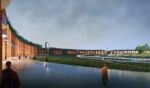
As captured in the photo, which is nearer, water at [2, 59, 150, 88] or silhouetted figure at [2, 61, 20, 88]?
silhouetted figure at [2, 61, 20, 88]

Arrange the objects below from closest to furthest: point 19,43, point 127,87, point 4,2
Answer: point 4,2, point 127,87, point 19,43

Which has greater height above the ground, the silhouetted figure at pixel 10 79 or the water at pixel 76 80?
the silhouetted figure at pixel 10 79

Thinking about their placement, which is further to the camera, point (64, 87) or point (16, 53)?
point (16, 53)

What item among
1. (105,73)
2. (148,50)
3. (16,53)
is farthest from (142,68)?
(16,53)

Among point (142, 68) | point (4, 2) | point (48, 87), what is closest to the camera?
point (4, 2)

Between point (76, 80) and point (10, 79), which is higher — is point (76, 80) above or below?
below

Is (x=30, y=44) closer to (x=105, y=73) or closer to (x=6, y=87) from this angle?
(x=105, y=73)

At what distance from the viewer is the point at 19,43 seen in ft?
365

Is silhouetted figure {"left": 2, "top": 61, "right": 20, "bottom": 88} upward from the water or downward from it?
upward

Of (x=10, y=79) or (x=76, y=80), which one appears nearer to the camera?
(x=10, y=79)

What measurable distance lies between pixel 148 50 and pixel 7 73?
57.8 meters

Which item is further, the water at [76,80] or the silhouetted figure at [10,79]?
the water at [76,80]

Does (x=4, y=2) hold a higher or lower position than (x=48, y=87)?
higher

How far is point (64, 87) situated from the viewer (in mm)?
21375
